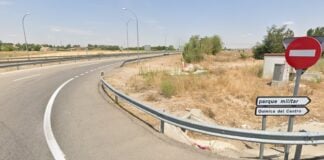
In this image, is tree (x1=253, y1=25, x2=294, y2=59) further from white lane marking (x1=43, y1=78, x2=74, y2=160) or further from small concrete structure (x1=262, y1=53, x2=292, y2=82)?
white lane marking (x1=43, y1=78, x2=74, y2=160)

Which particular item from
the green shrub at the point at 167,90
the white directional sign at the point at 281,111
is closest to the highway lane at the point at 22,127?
the white directional sign at the point at 281,111

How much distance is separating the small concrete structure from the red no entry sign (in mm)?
14565

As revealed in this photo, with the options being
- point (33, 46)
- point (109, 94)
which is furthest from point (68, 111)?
point (33, 46)

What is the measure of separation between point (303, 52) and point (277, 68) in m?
15.0

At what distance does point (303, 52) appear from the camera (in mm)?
4578

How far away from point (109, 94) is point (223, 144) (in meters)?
6.50

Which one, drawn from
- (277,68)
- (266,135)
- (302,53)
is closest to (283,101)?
(266,135)

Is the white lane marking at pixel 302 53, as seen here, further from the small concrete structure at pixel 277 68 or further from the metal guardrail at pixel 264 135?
the small concrete structure at pixel 277 68

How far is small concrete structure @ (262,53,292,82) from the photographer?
18266 millimetres

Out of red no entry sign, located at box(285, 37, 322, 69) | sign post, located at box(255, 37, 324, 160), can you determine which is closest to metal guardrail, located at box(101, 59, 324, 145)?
sign post, located at box(255, 37, 324, 160)

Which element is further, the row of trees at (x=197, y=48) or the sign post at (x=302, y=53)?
the row of trees at (x=197, y=48)

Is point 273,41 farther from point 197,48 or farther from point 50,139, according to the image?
point 50,139

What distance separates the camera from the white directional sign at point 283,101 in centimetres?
461

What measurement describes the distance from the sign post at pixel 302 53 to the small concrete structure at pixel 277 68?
47.8 ft
